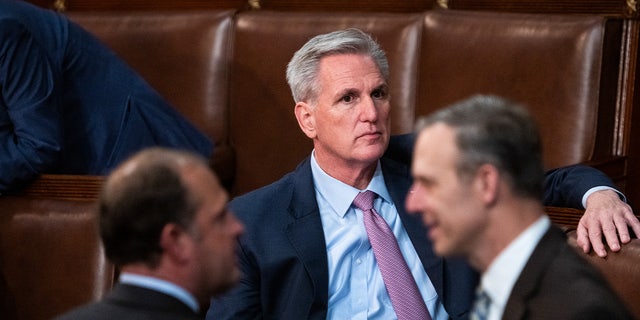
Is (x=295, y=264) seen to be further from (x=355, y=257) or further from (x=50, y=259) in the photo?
(x=50, y=259)

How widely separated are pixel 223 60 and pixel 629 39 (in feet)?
4.27

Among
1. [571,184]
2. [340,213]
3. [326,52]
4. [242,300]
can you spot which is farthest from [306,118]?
[571,184]

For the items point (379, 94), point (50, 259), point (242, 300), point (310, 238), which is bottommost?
point (50, 259)

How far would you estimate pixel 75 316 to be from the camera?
1.52 metres

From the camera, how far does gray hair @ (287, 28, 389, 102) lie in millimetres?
2549

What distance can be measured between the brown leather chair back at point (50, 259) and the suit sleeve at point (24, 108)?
16 cm

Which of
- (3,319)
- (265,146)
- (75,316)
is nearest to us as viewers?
(75,316)

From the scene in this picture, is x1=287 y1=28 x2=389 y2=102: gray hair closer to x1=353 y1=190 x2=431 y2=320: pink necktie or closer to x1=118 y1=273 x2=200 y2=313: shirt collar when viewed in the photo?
x1=353 y1=190 x2=431 y2=320: pink necktie

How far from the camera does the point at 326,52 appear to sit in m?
2.55

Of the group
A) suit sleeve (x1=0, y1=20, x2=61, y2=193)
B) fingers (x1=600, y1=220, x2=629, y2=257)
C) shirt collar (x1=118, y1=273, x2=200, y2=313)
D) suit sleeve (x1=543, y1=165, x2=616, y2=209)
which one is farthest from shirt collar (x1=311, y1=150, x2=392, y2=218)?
shirt collar (x1=118, y1=273, x2=200, y2=313)

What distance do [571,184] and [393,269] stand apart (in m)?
0.44

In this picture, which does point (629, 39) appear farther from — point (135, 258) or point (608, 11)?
point (135, 258)

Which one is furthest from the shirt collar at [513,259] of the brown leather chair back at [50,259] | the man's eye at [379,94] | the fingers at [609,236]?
the brown leather chair back at [50,259]

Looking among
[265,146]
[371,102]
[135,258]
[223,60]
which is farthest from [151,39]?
[135,258]
